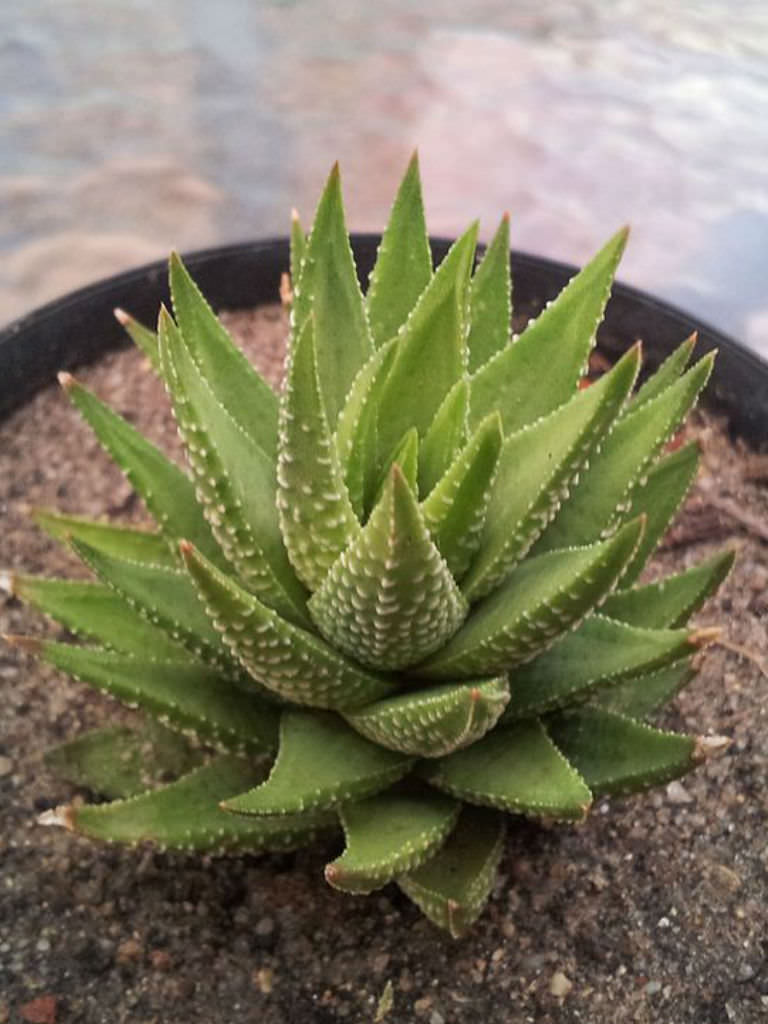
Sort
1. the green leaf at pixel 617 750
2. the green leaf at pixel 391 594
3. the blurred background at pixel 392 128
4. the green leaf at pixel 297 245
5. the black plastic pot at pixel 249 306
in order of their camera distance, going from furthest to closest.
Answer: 1. the blurred background at pixel 392 128
2. the black plastic pot at pixel 249 306
3. the green leaf at pixel 297 245
4. the green leaf at pixel 617 750
5. the green leaf at pixel 391 594

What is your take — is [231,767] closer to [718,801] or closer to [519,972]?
[519,972]

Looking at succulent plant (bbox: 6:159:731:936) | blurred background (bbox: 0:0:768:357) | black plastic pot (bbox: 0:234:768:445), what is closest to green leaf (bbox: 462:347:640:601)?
succulent plant (bbox: 6:159:731:936)

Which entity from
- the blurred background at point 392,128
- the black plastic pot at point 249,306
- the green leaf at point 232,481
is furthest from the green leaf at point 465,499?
the blurred background at point 392,128

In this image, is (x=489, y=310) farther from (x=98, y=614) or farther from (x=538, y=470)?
(x=98, y=614)

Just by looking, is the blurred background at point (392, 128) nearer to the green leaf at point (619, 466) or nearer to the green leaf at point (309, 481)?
the green leaf at point (619, 466)

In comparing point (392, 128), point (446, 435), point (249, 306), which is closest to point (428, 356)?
point (446, 435)

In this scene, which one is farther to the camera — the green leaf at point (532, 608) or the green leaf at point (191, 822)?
the green leaf at point (191, 822)
